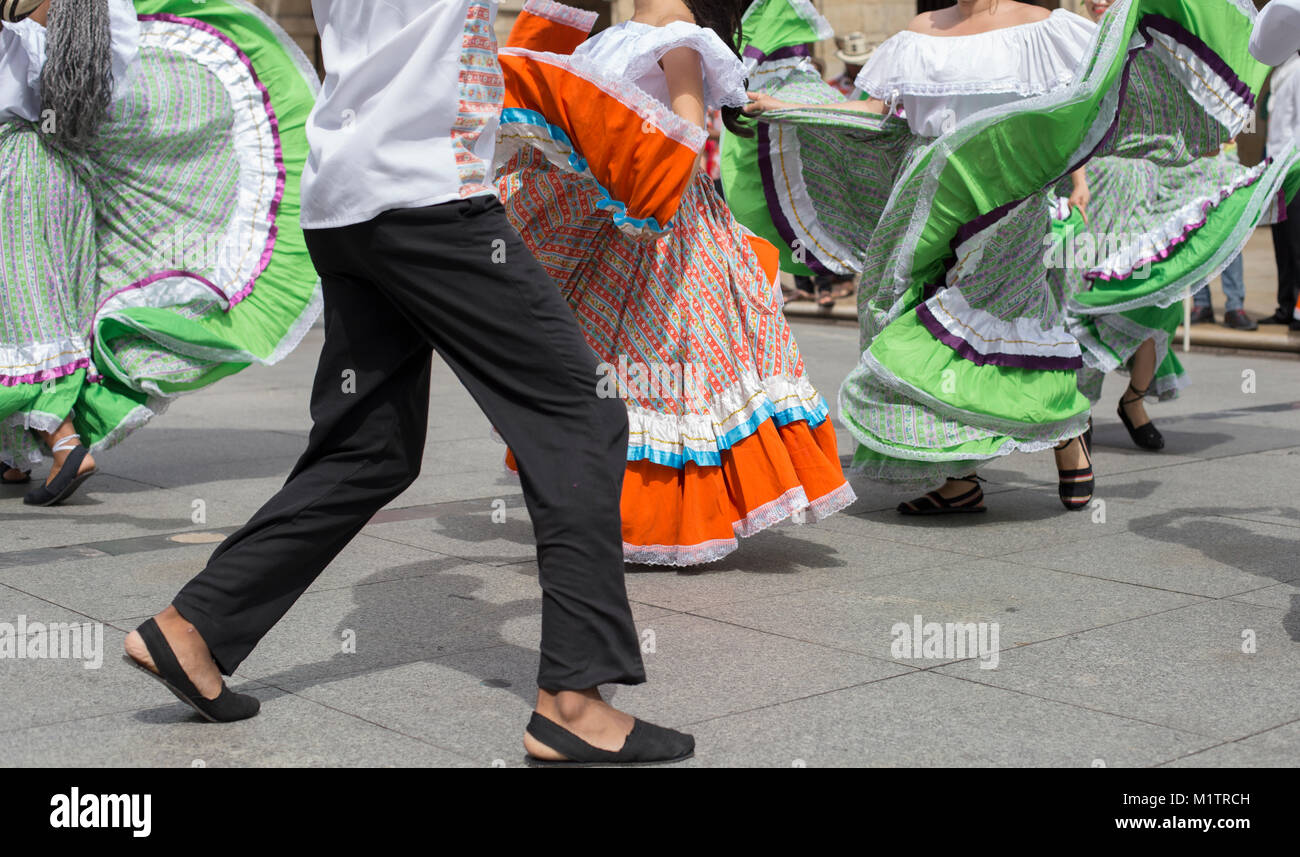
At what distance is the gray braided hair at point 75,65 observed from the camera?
5441 millimetres

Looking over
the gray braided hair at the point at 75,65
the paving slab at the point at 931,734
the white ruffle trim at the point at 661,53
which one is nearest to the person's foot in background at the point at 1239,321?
the white ruffle trim at the point at 661,53

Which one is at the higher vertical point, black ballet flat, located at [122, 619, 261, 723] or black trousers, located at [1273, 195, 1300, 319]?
black ballet flat, located at [122, 619, 261, 723]

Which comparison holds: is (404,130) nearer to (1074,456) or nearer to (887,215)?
(887,215)

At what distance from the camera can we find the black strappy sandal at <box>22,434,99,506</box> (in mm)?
5418

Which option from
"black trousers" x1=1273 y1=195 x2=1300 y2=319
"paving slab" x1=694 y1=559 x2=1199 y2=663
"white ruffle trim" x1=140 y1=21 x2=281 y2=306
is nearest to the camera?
"paving slab" x1=694 y1=559 x2=1199 y2=663

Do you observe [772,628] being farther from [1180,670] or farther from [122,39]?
[122,39]

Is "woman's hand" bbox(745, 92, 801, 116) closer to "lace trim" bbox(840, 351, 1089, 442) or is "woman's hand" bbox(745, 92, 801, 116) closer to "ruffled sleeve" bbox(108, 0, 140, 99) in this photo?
"lace trim" bbox(840, 351, 1089, 442)

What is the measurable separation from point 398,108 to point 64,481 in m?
3.08

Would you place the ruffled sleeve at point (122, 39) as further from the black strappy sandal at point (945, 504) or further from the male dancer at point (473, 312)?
the black strappy sandal at point (945, 504)

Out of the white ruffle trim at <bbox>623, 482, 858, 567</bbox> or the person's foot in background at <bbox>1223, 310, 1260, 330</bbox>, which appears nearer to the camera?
the white ruffle trim at <bbox>623, 482, 858, 567</bbox>

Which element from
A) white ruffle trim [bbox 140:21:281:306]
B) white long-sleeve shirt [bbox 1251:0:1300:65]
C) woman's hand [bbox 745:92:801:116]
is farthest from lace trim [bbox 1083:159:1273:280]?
white ruffle trim [bbox 140:21:281:306]

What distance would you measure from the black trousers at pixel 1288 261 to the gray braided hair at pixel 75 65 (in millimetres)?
8240

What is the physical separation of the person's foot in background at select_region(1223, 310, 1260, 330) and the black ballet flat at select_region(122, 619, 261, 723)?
965 centimetres

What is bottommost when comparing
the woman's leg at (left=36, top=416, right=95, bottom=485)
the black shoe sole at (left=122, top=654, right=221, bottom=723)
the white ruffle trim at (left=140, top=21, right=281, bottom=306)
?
the woman's leg at (left=36, top=416, right=95, bottom=485)
